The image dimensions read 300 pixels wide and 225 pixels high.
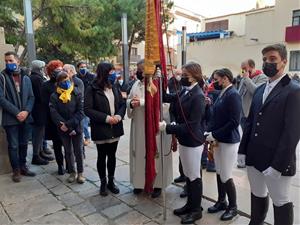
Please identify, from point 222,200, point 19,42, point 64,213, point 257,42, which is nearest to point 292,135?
point 222,200

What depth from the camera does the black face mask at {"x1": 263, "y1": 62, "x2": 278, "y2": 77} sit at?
2416 mm

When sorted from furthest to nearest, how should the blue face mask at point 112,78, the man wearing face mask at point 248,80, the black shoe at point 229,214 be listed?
the man wearing face mask at point 248,80
the blue face mask at point 112,78
the black shoe at point 229,214

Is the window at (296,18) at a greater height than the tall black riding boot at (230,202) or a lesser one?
greater

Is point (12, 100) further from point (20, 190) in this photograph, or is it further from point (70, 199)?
point (70, 199)

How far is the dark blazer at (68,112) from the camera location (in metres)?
4.18

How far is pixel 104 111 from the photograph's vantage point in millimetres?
3730

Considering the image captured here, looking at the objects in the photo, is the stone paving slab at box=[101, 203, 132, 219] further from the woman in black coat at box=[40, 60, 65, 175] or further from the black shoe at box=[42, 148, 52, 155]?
the black shoe at box=[42, 148, 52, 155]

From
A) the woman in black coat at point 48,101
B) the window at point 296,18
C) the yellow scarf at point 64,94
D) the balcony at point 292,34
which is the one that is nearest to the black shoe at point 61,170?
the woman in black coat at point 48,101

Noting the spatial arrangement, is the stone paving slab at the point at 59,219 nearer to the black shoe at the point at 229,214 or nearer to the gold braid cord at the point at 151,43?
the black shoe at the point at 229,214

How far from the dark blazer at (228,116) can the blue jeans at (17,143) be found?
2963mm

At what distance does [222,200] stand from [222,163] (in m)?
0.50

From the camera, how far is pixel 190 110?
3.01 metres

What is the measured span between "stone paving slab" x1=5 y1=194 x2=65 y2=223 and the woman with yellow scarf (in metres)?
0.62

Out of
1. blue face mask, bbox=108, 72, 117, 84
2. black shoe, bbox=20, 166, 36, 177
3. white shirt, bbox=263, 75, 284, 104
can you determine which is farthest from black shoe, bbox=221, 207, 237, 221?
black shoe, bbox=20, 166, 36, 177
